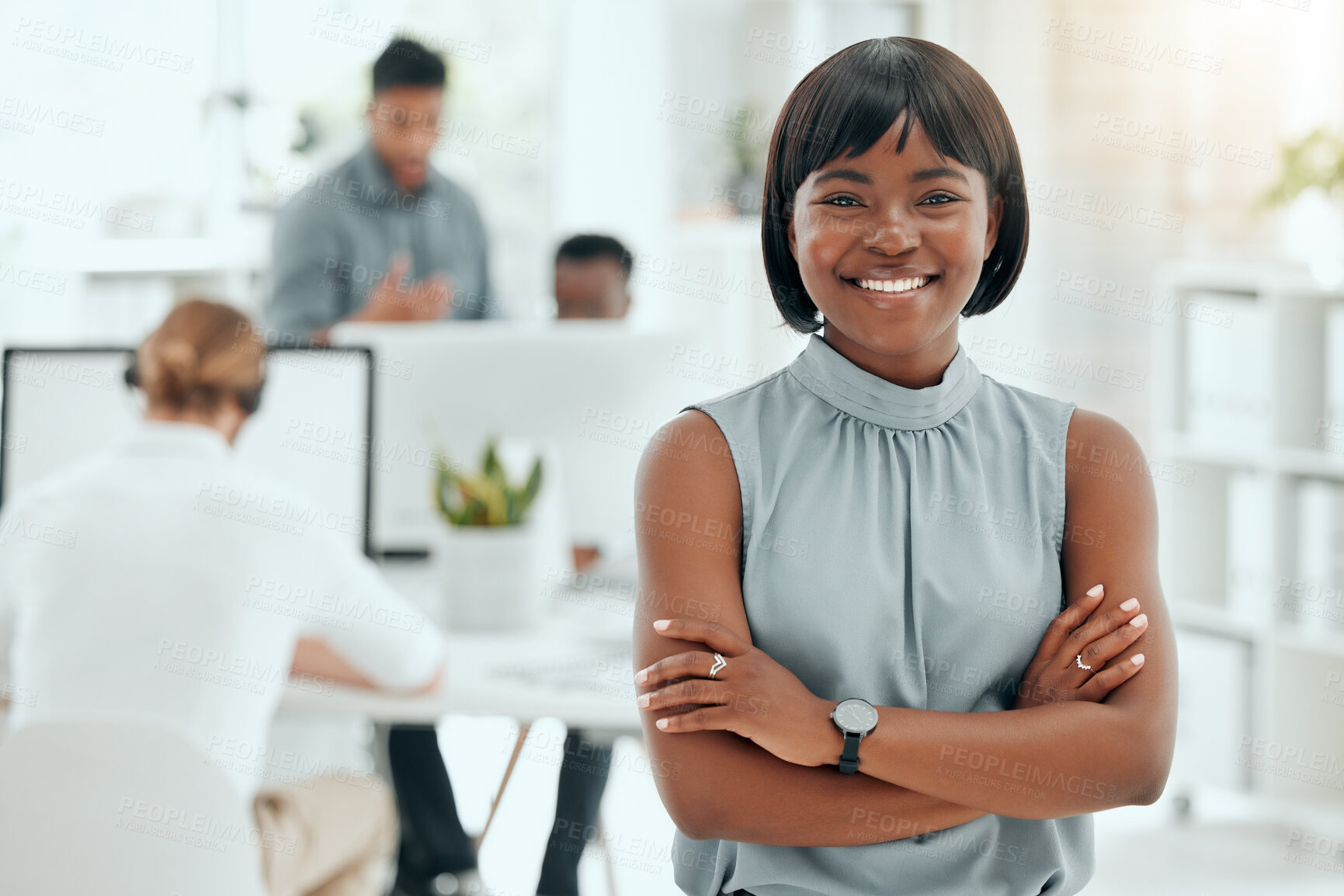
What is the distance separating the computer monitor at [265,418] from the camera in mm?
2129

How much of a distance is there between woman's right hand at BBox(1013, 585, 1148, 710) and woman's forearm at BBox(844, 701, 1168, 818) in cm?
2

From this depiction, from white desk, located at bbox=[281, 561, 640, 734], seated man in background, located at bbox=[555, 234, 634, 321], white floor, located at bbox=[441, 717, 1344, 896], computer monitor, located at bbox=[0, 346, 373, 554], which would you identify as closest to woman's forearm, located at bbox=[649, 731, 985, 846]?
white desk, located at bbox=[281, 561, 640, 734]

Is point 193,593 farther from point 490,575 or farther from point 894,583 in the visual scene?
point 894,583

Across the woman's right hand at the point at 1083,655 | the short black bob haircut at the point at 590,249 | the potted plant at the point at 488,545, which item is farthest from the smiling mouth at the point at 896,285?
the short black bob haircut at the point at 590,249

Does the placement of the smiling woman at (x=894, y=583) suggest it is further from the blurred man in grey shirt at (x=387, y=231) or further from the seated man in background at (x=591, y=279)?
the seated man in background at (x=591, y=279)

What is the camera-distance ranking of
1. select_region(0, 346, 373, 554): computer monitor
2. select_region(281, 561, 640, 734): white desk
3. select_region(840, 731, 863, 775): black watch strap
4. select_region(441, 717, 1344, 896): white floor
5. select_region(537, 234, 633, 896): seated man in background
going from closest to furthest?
select_region(840, 731, 863, 775): black watch strap, select_region(281, 561, 640, 734): white desk, select_region(0, 346, 373, 554): computer monitor, select_region(537, 234, 633, 896): seated man in background, select_region(441, 717, 1344, 896): white floor

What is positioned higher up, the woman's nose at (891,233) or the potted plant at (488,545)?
the woman's nose at (891,233)

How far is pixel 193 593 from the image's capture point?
173cm

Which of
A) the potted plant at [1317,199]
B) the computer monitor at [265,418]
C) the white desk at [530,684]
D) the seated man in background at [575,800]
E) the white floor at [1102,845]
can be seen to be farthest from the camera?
the potted plant at [1317,199]

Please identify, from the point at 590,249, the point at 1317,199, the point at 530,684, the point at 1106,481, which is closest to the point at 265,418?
the point at 530,684

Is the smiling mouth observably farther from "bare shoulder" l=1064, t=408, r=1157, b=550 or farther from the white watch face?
the white watch face

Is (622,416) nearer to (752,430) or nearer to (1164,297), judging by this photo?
(752,430)

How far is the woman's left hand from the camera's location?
0.96 m

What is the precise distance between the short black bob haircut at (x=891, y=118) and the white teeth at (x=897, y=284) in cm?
10
